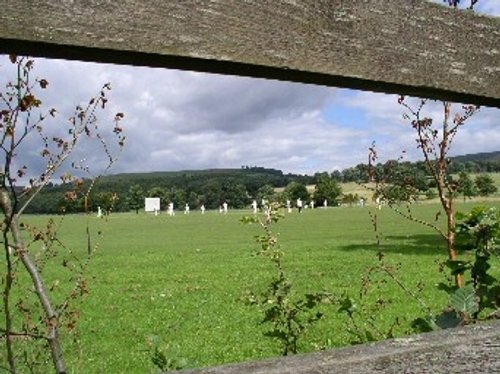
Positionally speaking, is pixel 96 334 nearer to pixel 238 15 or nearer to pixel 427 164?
pixel 427 164

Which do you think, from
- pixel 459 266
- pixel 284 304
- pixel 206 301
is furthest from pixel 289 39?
pixel 206 301

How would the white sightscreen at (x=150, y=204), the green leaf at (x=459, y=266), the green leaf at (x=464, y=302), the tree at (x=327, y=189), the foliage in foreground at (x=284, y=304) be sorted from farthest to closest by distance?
the white sightscreen at (x=150, y=204)
the tree at (x=327, y=189)
the foliage in foreground at (x=284, y=304)
the green leaf at (x=459, y=266)
the green leaf at (x=464, y=302)

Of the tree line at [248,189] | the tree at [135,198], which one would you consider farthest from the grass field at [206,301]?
the tree at [135,198]

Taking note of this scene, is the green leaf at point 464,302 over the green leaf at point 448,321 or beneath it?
over

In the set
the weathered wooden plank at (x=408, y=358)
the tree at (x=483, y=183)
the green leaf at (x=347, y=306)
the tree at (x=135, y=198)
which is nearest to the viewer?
the weathered wooden plank at (x=408, y=358)

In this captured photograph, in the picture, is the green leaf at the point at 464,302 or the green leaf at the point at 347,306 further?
the green leaf at the point at 347,306

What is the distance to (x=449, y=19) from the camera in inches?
61.5

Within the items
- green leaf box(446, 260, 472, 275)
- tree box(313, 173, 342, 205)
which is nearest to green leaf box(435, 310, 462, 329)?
green leaf box(446, 260, 472, 275)

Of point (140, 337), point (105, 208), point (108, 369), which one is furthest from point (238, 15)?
point (140, 337)

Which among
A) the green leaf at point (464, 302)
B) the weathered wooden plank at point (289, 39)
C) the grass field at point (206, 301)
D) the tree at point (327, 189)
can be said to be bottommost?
the grass field at point (206, 301)

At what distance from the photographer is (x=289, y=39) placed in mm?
1367

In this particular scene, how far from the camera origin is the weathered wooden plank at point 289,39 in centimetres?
118

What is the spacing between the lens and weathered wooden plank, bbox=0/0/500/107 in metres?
1.18

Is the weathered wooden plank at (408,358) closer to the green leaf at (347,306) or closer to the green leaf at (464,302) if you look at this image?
the green leaf at (464,302)
